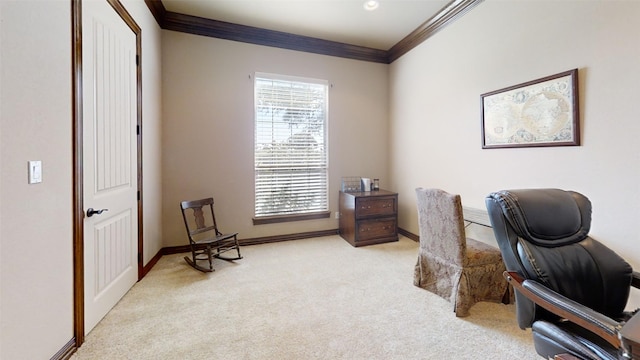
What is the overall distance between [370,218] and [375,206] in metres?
0.19

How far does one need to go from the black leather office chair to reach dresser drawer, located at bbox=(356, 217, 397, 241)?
7.67 feet

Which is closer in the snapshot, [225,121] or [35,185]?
[35,185]

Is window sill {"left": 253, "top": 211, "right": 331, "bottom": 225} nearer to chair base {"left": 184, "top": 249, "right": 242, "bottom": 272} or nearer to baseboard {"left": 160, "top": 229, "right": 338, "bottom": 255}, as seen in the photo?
baseboard {"left": 160, "top": 229, "right": 338, "bottom": 255}

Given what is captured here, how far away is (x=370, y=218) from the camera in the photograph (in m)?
3.79

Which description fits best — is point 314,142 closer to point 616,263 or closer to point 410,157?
point 410,157

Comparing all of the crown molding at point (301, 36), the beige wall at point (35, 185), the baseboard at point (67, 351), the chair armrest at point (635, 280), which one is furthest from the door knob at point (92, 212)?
the chair armrest at point (635, 280)

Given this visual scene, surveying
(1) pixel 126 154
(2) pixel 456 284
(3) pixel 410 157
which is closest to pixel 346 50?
(3) pixel 410 157

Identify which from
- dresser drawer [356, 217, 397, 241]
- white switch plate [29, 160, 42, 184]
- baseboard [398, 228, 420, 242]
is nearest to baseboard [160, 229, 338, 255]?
dresser drawer [356, 217, 397, 241]

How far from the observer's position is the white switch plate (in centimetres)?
136

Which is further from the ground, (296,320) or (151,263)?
(151,263)

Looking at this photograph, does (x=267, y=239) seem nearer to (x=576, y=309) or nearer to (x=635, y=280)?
(x=576, y=309)

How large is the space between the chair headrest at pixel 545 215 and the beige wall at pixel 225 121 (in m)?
2.94

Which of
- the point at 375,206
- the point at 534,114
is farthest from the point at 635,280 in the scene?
the point at 375,206

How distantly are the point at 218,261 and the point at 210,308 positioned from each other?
106cm
